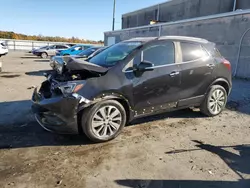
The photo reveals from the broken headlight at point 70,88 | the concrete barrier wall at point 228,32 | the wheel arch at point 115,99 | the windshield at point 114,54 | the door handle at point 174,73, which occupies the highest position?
the concrete barrier wall at point 228,32

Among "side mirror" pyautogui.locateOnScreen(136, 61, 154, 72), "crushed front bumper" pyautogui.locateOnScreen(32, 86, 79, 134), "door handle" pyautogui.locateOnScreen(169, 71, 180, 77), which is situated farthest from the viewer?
"door handle" pyautogui.locateOnScreen(169, 71, 180, 77)

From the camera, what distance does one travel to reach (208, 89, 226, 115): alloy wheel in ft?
17.5

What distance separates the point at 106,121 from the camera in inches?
158

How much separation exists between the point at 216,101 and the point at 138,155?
272 cm

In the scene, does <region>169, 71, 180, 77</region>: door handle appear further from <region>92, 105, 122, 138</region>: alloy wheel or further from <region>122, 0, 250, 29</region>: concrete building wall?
<region>122, 0, 250, 29</region>: concrete building wall

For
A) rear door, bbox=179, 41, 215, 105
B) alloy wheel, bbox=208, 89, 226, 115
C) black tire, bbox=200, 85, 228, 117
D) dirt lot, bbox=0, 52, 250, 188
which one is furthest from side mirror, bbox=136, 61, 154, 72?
alloy wheel, bbox=208, 89, 226, 115

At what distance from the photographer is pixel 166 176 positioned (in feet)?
10.1

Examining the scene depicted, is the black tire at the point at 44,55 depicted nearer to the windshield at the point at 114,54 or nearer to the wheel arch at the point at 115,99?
Result: the windshield at the point at 114,54

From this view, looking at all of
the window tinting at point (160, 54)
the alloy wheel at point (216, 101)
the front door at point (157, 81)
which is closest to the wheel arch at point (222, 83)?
the alloy wheel at point (216, 101)

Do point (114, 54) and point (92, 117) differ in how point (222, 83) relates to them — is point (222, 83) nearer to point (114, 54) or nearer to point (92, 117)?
point (114, 54)

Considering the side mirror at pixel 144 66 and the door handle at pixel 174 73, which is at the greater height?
the side mirror at pixel 144 66

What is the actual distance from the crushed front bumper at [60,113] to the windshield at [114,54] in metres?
1.06

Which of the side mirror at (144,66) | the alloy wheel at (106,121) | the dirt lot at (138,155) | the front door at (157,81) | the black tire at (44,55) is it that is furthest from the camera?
the black tire at (44,55)

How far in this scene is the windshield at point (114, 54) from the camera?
4.39 meters
